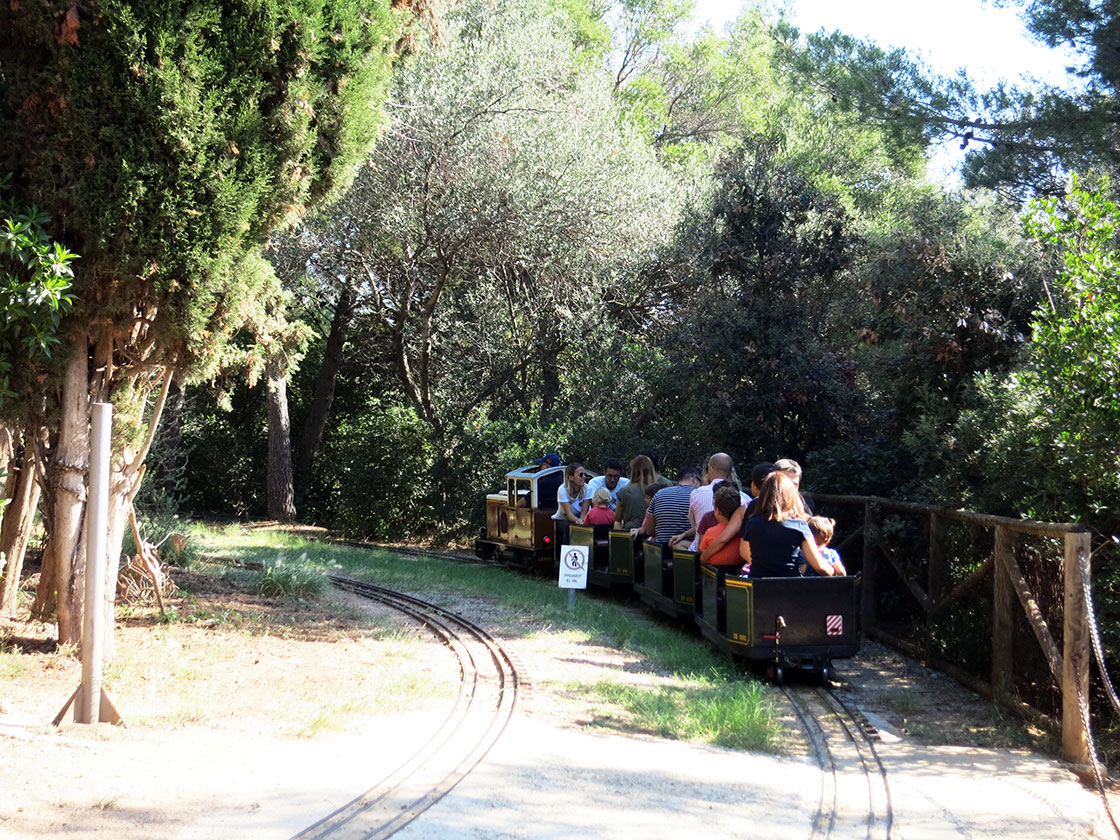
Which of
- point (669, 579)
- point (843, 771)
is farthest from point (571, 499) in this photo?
point (843, 771)

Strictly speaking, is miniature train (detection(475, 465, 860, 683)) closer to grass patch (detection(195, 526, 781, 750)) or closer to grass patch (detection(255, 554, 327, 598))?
grass patch (detection(195, 526, 781, 750))

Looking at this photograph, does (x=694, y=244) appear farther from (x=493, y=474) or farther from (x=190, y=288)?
(x=190, y=288)

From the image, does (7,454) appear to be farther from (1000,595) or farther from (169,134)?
(1000,595)

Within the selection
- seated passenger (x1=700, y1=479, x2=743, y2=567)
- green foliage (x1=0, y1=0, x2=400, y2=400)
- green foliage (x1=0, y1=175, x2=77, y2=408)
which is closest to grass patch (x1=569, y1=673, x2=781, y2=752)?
seated passenger (x1=700, y1=479, x2=743, y2=567)

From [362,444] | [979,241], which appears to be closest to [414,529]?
[362,444]

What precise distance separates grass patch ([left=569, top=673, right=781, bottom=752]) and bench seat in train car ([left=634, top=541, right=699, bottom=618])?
181 centimetres

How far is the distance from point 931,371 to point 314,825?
9645mm

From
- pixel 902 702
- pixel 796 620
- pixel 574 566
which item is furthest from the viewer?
pixel 574 566

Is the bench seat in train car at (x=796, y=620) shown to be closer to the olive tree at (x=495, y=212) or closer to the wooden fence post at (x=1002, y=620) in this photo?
the wooden fence post at (x=1002, y=620)

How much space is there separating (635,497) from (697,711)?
5.78 m

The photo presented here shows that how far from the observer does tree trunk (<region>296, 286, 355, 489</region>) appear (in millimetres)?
25172

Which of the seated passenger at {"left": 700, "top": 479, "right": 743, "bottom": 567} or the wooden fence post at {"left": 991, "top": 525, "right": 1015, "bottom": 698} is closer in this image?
the wooden fence post at {"left": 991, "top": 525, "right": 1015, "bottom": 698}

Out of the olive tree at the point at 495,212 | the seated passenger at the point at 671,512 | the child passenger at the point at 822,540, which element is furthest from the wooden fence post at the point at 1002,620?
the olive tree at the point at 495,212

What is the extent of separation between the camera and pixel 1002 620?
26.6 feet
